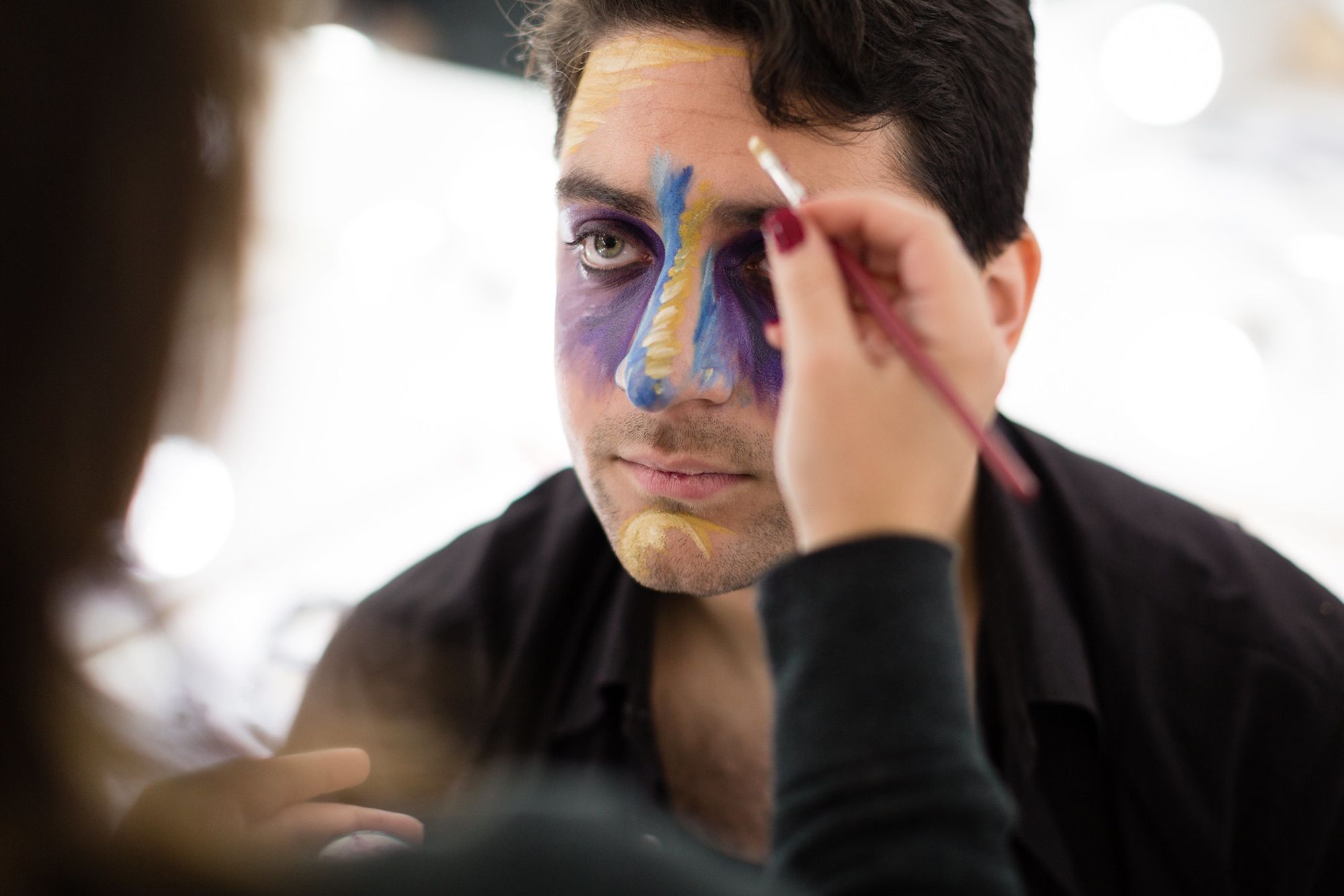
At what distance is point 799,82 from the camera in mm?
931

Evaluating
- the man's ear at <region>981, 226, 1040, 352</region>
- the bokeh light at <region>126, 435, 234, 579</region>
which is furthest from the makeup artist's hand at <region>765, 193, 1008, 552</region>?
the bokeh light at <region>126, 435, 234, 579</region>

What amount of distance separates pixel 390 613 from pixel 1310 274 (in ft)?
7.16

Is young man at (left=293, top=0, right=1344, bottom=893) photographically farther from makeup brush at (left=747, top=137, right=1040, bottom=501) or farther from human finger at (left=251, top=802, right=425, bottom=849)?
human finger at (left=251, top=802, right=425, bottom=849)

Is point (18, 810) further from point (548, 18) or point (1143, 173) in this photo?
point (1143, 173)

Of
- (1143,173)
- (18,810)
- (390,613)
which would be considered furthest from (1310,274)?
(18,810)

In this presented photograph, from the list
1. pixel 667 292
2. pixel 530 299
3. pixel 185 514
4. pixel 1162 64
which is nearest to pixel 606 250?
pixel 667 292

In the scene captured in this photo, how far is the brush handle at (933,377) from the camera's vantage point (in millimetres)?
585

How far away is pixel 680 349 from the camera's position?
90 centimetres

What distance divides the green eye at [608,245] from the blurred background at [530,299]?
115 centimetres

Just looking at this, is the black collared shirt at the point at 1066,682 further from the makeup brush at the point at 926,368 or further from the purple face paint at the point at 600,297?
the makeup brush at the point at 926,368

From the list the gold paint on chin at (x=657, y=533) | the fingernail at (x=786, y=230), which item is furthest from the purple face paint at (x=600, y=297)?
the fingernail at (x=786, y=230)

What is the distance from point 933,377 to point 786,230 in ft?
0.45

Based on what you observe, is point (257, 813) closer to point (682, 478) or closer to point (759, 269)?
point (682, 478)

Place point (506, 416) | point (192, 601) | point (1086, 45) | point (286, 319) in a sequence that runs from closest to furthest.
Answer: point (1086, 45)
point (192, 601)
point (286, 319)
point (506, 416)
